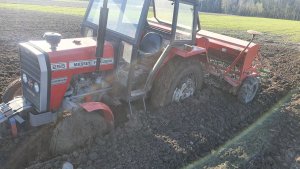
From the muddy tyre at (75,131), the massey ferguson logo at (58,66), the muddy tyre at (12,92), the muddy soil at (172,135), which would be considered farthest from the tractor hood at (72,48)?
the muddy soil at (172,135)

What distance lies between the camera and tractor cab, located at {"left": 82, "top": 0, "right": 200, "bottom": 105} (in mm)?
5281

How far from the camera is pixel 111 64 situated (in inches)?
215

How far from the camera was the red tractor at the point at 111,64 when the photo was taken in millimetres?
4805

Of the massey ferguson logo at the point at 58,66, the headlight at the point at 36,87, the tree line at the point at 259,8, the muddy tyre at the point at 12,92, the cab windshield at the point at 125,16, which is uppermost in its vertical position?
the tree line at the point at 259,8

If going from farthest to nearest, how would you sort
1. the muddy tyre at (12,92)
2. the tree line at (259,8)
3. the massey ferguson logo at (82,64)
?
the tree line at (259,8) < the muddy tyre at (12,92) < the massey ferguson logo at (82,64)

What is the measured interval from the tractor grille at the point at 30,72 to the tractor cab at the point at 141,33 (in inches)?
51.0

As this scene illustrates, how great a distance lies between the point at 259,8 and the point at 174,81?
4594 centimetres

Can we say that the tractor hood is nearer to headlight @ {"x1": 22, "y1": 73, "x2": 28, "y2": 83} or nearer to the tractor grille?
the tractor grille

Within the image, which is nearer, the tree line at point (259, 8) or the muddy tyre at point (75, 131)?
the muddy tyre at point (75, 131)

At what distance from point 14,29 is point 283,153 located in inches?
442

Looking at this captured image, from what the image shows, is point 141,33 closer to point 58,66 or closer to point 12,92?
point 58,66

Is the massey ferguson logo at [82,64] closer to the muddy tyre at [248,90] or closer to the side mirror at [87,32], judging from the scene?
the side mirror at [87,32]

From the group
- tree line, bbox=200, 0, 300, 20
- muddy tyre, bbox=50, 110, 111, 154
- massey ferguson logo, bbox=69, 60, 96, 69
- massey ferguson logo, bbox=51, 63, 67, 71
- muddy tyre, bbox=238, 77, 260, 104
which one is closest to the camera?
muddy tyre, bbox=50, 110, 111, 154

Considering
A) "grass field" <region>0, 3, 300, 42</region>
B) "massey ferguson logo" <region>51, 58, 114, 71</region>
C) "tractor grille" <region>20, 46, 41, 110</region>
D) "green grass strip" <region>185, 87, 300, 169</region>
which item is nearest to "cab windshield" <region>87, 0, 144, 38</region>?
"massey ferguson logo" <region>51, 58, 114, 71</region>
